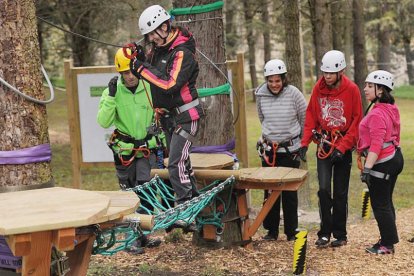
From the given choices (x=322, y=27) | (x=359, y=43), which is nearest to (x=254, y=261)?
(x=322, y=27)

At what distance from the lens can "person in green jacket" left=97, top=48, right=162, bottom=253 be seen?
20.7ft

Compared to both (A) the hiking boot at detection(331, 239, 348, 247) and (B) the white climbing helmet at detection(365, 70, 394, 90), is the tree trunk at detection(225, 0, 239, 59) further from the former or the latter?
(B) the white climbing helmet at detection(365, 70, 394, 90)

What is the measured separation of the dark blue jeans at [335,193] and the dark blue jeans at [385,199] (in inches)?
14.5

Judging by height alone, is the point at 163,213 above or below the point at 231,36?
below

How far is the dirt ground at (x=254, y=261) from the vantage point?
5.69 meters

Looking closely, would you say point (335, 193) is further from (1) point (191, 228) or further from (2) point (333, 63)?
(1) point (191, 228)

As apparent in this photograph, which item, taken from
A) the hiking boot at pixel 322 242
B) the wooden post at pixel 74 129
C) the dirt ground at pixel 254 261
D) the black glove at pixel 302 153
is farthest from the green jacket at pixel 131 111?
the wooden post at pixel 74 129

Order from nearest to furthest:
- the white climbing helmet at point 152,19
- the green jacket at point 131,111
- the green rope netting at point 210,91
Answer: the white climbing helmet at point 152,19
the green jacket at point 131,111
the green rope netting at point 210,91

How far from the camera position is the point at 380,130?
230 inches

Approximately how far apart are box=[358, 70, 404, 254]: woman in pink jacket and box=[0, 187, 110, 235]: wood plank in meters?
3.06

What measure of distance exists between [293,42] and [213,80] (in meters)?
3.54

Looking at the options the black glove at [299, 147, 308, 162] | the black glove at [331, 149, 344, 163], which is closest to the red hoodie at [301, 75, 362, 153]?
the black glove at [331, 149, 344, 163]

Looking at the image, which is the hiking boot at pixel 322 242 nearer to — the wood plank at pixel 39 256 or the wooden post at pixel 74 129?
the wood plank at pixel 39 256

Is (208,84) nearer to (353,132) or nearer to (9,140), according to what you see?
(353,132)
